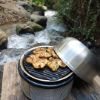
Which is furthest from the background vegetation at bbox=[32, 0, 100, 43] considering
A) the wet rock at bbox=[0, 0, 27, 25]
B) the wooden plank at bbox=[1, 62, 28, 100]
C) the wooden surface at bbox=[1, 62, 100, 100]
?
the wooden plank at bbox=[1, 62, 28, 100]

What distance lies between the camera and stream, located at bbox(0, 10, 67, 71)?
6406mm

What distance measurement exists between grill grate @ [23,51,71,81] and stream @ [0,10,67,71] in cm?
333

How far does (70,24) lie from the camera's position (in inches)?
284

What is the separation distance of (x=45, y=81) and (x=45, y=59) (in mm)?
403

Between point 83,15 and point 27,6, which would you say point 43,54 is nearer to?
point 83,15

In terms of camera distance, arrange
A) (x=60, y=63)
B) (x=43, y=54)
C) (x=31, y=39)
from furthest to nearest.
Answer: (x=31, y=39)
(x=43, y=54)
(x=60, y=63)

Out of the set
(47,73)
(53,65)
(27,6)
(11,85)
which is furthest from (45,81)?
(27,6)

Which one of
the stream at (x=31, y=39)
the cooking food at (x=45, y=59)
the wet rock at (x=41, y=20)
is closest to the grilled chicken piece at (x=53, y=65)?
A: the cooking food at (x=45, y=59)

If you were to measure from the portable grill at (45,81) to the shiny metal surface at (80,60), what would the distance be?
0.12m

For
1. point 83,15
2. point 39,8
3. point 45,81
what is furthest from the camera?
point 39,8

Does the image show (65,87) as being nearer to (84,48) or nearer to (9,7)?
(84,48)

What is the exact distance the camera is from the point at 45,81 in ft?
9.09

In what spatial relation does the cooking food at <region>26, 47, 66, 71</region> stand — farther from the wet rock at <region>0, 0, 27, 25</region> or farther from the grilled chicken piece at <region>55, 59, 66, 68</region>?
the wet rock at <region>0, 0, 27, 25</region>

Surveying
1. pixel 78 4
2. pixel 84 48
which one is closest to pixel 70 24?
pixel 78 4
